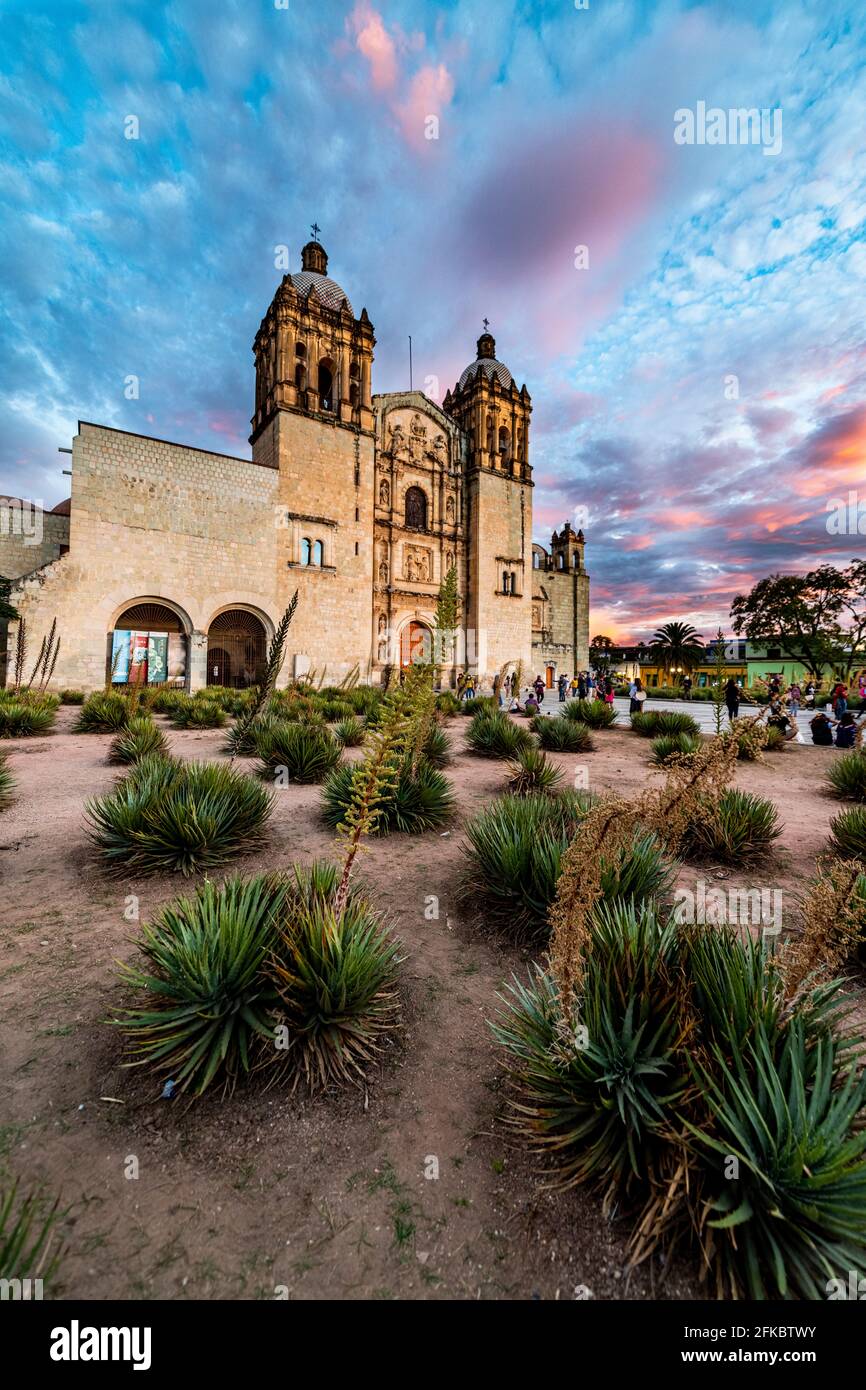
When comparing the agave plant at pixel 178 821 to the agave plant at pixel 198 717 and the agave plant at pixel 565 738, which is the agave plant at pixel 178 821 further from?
the agave plant at pixel 198 717

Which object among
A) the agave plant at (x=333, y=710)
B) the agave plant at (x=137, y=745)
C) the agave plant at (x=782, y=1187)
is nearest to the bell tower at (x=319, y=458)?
the agave plant at (x=333, y=710)

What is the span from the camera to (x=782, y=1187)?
4.20 feet

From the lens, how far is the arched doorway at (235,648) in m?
23.3

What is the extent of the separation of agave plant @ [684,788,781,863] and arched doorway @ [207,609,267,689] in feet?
70.0

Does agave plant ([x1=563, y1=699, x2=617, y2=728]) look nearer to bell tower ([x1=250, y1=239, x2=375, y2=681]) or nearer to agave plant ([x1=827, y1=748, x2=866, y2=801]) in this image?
agave plant ([x1=827, y1=748, x2=866, y2=801])

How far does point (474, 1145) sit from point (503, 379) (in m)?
38.8

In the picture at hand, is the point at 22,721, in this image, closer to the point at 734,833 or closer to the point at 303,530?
the point at 734,833

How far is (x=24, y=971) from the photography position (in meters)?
2.66

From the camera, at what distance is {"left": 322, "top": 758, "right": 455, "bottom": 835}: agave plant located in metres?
5.07

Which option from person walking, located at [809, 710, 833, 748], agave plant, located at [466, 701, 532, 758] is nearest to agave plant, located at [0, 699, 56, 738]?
agave plant, located at [466, 701, 532, 758]

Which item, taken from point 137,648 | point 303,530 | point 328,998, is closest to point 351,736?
point 328,998

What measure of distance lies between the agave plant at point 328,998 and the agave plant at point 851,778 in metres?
7.16

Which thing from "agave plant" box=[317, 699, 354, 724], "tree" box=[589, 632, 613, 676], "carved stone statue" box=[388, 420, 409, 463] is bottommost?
"agave plant" box=[317, 699, 354, 724]
